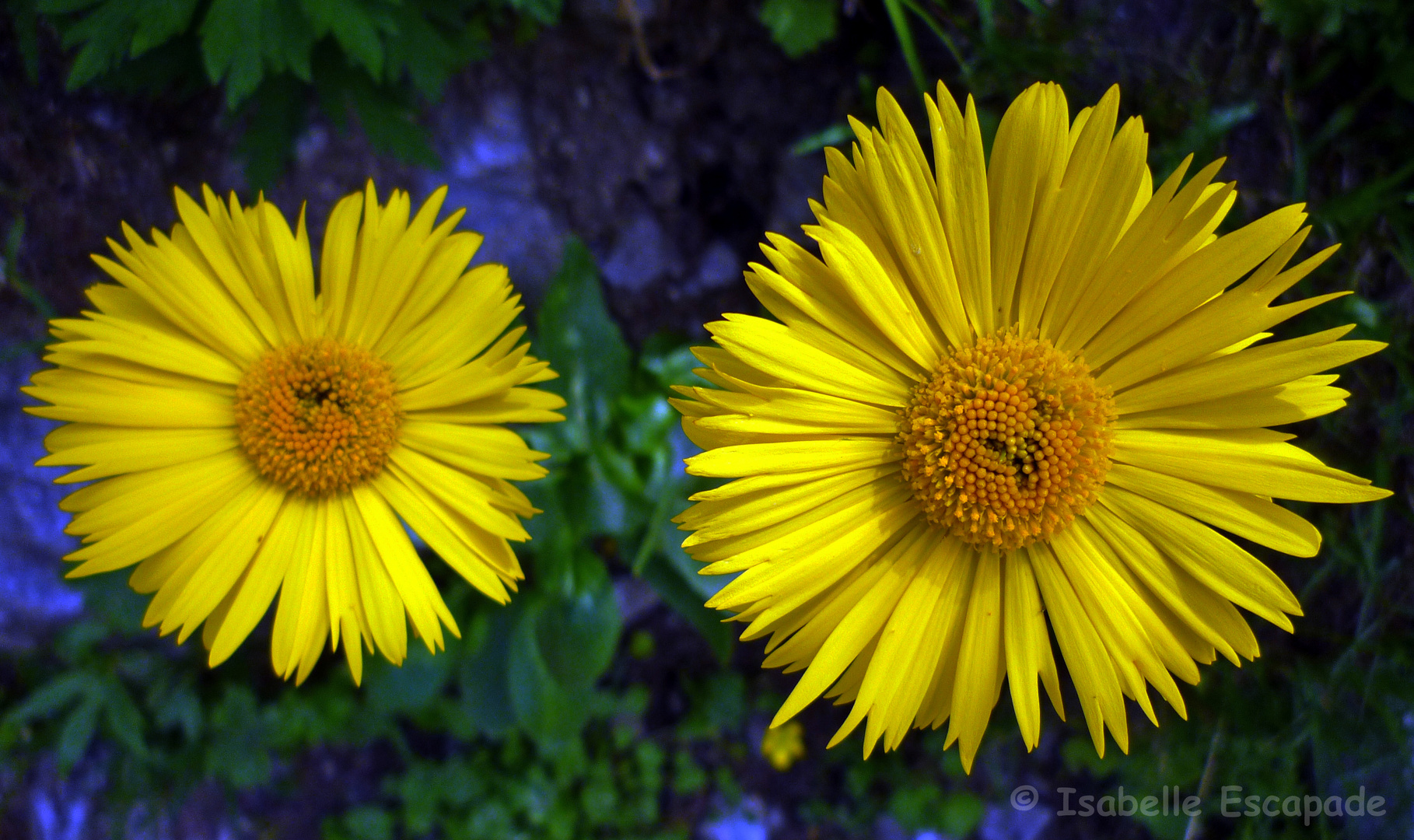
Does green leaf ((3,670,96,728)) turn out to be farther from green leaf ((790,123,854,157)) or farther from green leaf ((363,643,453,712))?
green leaf ((790,123,854,157))

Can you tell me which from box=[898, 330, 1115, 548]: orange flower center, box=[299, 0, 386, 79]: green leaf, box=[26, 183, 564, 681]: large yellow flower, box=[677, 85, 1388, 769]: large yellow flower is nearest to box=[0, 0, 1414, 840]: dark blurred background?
box=[299, 0, 386, 79]: green leaf

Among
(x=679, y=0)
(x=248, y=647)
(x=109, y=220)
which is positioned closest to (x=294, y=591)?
(x=248, y=647)

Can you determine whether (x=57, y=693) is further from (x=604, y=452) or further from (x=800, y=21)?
(x=800, y=21)

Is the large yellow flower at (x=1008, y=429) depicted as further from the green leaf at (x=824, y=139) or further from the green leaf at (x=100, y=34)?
the green leaf at (x=100, y=34)

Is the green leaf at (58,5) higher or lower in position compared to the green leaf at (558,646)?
higher

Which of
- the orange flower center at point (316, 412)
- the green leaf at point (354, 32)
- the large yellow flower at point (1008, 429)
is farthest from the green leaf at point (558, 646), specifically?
the green leaf at point (354, 32)

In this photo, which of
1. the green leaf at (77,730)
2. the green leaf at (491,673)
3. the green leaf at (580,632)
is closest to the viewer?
the green leaf at (580,632)
